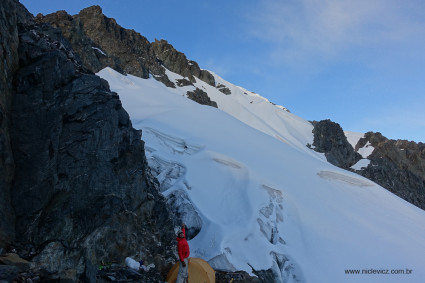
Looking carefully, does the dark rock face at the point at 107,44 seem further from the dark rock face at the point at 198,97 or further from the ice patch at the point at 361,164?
the ice patch at the point at 361,164

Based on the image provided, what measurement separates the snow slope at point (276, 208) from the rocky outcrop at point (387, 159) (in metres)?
60.9

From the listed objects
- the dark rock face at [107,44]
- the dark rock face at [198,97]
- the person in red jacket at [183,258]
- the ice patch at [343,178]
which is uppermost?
the dark rock face at [107,44]

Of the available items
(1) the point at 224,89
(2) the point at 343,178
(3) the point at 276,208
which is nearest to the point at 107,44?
(1) the point at 224,89

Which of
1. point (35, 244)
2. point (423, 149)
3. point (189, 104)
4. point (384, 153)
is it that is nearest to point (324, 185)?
point (189, 104)

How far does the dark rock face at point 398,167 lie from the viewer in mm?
78438

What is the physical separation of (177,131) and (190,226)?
33.2 feet

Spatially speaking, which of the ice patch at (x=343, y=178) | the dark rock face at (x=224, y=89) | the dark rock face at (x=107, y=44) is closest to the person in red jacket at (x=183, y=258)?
the ice patch at (x=343, y=178)

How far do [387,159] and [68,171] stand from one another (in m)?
99.3

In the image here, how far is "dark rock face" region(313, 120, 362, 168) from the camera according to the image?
88.4m

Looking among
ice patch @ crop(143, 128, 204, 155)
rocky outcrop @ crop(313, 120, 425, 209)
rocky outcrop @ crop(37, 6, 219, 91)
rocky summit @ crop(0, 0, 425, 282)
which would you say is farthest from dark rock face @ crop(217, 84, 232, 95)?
rocky summit @ crop(0, 0, 425, 282)

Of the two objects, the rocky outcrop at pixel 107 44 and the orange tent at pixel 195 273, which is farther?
the rocky outcrop at pixel 107 44

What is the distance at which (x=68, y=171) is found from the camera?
10484 millimetres

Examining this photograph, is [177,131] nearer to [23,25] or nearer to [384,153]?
[23,25]

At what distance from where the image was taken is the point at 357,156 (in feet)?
302
